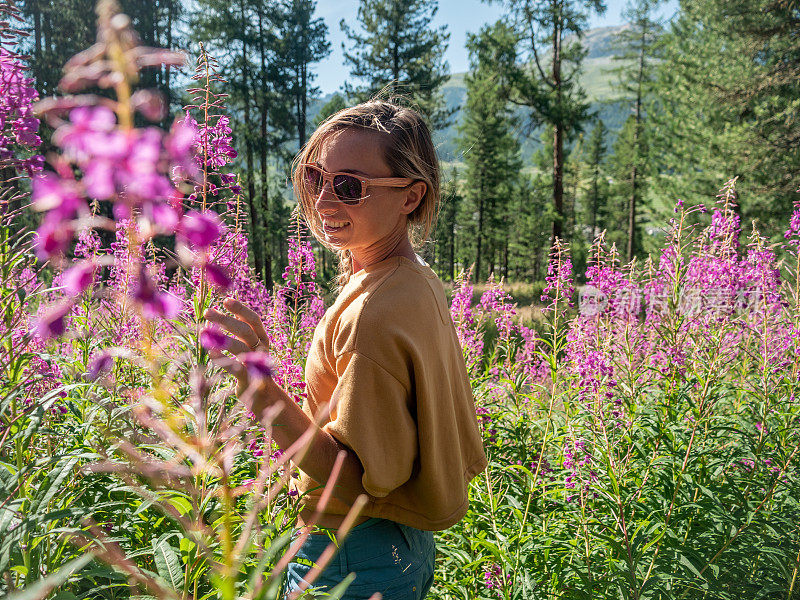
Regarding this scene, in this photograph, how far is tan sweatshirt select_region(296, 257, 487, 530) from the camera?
1613mm

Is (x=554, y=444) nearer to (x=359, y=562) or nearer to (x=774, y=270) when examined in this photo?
(x=359, y=562)

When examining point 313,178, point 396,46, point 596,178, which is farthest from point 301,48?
point 596,178

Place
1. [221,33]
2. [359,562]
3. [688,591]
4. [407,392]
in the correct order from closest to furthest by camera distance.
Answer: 1. [407,392]
2. [359,562]
3. [688,591]
4. [221,33]

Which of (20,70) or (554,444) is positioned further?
(554,444)

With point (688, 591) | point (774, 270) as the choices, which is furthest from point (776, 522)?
point (774, 270)

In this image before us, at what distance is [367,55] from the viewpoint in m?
25.2

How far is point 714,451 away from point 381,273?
328cm

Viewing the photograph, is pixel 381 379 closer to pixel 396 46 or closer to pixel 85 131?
pixel 85 131

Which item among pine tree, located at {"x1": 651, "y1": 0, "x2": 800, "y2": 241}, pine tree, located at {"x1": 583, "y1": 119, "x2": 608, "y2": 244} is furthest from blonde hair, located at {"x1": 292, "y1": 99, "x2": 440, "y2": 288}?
pine tree, located at {"x1": 583, "y1": 119, "x2": 608, "y2": 244}

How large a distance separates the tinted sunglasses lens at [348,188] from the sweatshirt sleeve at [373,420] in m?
0.59

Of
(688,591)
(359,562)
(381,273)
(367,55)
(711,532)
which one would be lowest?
(688,591)

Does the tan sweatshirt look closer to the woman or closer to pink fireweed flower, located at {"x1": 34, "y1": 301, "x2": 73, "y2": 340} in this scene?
the woman

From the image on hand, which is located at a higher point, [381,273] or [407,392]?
[381,273]

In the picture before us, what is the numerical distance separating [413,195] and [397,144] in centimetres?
21
